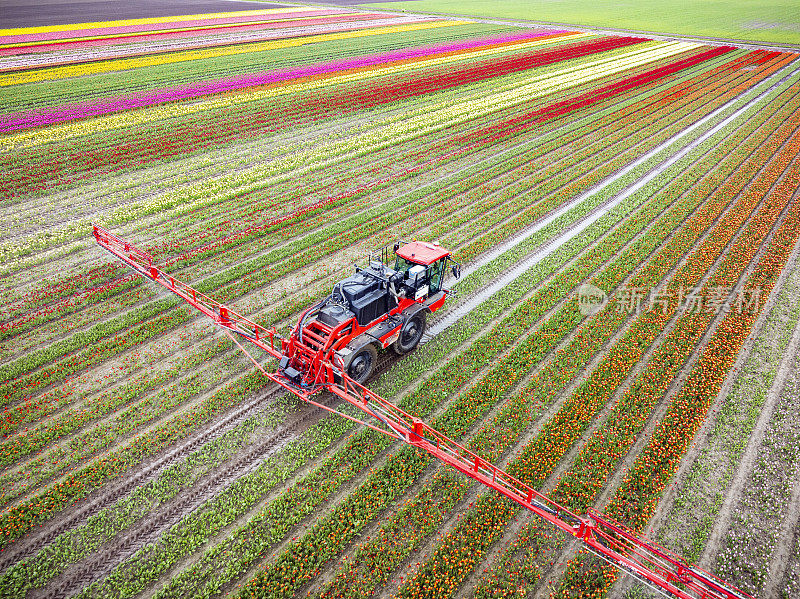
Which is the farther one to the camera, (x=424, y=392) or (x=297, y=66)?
(x=297, y=66)

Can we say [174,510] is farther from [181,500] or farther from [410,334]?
[410,334]

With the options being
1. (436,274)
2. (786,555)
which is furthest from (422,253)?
(786,555)

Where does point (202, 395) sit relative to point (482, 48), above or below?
below

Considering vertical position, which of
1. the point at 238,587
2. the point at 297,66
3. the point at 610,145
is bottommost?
the point at 238,587

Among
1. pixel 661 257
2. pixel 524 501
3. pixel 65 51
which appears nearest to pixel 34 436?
pixel 524 501

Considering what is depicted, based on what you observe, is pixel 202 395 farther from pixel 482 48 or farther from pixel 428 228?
pixel 482 48

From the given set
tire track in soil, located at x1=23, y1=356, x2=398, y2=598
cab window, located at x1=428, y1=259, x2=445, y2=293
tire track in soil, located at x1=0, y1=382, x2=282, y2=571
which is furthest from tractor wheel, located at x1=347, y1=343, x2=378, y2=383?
cab window, located at x1=428, y1=259, x2=445, y2=293
